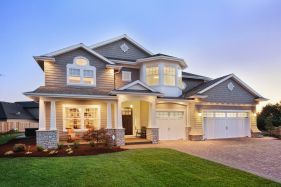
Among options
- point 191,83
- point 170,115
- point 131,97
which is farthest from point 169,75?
point 131,97

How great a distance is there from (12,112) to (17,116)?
111 centimetres

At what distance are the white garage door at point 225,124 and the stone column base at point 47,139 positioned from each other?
1189 cm

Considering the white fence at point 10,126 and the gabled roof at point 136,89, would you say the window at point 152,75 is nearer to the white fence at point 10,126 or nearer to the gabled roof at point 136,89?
the gabled roof at point 136,89

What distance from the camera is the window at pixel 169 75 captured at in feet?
58.7

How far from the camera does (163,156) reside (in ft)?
33.9

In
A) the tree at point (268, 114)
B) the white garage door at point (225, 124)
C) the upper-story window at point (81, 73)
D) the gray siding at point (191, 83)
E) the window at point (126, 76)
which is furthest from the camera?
the tree at point (268, 114)

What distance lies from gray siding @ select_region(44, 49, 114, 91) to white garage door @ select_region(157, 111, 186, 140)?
188 inches

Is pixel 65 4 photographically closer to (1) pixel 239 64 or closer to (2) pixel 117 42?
(2) pixel 117 42

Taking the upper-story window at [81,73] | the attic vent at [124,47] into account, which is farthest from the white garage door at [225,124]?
the upper-story window at [81,73]

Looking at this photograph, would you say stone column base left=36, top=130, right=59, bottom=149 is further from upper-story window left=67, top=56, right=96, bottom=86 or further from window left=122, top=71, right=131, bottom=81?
window left=122, top=71, right=131, bottom=81

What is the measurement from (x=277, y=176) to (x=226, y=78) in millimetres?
12961

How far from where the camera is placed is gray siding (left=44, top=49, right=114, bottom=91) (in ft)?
48.4

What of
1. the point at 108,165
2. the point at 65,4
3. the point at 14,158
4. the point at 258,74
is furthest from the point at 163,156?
the point at 258,74

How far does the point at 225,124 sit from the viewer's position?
19625mm
